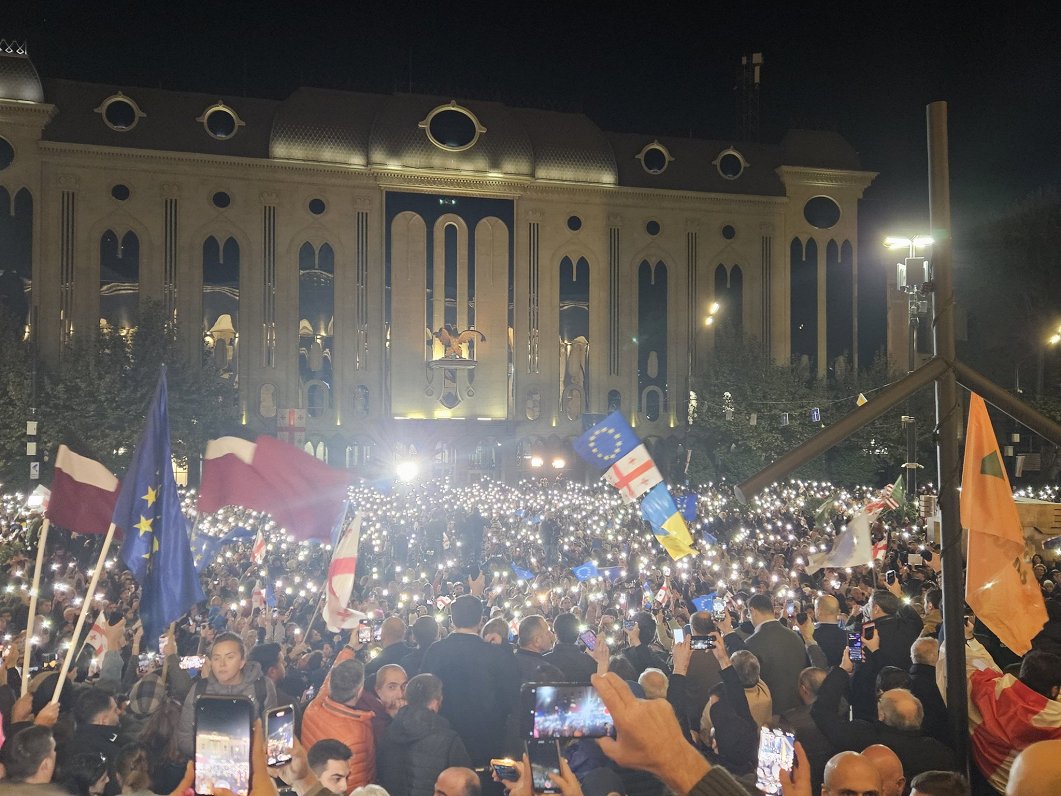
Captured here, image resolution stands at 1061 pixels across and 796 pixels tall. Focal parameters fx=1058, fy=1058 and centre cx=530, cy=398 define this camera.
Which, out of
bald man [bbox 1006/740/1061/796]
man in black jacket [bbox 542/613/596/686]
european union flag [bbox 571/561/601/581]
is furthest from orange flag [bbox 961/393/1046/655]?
european union flag [bbox 571/561/601/581]

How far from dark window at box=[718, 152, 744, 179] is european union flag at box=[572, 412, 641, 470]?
4234cm

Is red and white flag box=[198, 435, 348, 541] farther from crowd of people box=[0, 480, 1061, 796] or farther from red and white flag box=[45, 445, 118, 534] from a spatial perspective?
crowd of people box=[0, 480, 1061, 796]

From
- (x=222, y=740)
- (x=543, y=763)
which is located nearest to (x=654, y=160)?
(x=543, y=763)

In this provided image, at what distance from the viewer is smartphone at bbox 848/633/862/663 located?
862cm

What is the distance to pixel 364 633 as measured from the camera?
10.1m

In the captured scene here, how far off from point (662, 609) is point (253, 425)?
109 ft

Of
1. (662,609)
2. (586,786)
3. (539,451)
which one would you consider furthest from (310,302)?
(586,786)

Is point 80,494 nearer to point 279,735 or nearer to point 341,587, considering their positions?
point 341,587

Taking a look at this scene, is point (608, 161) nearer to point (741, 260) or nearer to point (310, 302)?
point (741, 260)

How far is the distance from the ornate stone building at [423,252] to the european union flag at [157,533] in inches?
1375

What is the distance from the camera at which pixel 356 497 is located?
109ft

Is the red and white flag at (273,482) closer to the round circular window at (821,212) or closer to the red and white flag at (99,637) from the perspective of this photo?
the red and white flag at (99,637)

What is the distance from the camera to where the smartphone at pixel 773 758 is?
15.1 ft

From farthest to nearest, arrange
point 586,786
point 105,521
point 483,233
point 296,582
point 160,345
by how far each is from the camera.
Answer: point 483,233
point 160,345
point 296,582
point 105,521
point 586,786
